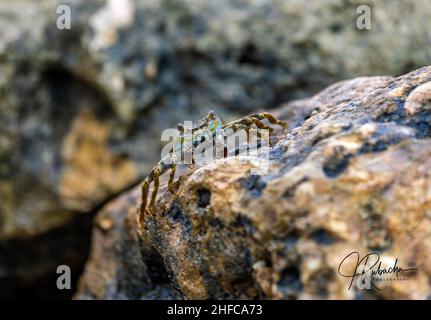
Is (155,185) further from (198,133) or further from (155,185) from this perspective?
(198,133)

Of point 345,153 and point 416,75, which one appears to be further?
point 416,75

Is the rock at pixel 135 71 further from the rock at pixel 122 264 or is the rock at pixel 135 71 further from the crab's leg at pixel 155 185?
the crab's leg at pixel 155 185

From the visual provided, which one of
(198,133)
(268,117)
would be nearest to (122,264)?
(198,133)

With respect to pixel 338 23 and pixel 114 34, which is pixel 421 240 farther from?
pixel 114 34

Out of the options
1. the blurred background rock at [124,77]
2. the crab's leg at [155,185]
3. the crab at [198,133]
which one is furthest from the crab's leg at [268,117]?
the blurred background rock at [124,77]

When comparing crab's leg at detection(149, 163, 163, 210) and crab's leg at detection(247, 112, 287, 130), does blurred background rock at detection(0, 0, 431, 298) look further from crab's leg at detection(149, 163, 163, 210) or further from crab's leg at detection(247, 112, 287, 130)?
crab's leg at detection(149, 163, 163, 210)

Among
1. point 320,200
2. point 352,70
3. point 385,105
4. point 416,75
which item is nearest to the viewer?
point 320,200

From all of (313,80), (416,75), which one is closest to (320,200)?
(416,75)
